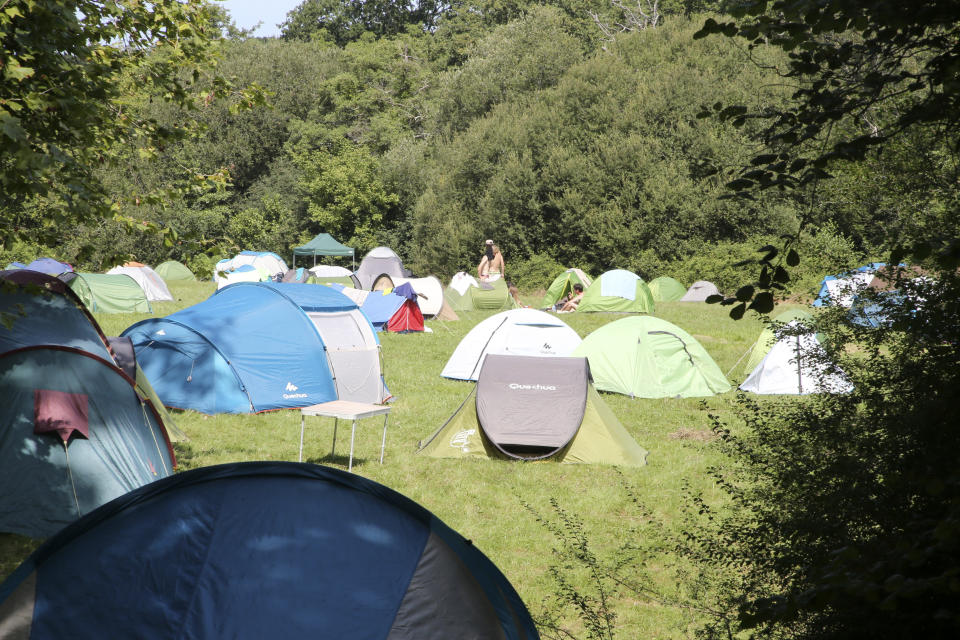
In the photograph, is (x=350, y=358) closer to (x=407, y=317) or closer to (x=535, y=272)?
(x=407, y=317)

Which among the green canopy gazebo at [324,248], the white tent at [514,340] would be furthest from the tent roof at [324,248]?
the white tent at [514,340]

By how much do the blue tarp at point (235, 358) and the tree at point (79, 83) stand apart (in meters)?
4.04

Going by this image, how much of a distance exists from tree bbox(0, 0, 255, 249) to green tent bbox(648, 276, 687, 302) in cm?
2205

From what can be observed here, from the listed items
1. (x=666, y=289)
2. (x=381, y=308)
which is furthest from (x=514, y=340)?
(x=666, y=289)

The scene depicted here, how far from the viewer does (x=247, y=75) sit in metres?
43.8

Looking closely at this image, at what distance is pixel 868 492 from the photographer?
11.1 ft

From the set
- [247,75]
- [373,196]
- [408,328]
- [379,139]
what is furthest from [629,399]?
[247,75]

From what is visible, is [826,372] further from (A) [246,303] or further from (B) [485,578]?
(A) [246,303]

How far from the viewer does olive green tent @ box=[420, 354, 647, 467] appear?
926 cm

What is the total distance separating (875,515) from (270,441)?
7861 millimetres

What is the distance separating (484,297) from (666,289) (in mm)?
7308

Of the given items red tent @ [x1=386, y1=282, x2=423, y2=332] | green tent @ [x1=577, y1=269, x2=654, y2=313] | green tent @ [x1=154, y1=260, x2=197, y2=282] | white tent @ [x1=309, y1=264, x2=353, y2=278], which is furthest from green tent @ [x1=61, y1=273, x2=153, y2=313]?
green tent @ [x1=577, y1=269, x2=654, y2=313]

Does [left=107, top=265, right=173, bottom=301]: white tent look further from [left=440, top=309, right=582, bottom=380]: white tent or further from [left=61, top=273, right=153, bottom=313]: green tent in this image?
[left=440, top=309, right=582, bottom=380]: white tent

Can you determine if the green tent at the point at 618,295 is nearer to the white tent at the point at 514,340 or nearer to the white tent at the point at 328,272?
the white tent at the point at 328,272
